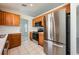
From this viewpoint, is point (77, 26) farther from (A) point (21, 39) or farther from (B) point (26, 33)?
(A) point (21, 39)

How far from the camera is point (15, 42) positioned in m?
1.68

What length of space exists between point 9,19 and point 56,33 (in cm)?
88

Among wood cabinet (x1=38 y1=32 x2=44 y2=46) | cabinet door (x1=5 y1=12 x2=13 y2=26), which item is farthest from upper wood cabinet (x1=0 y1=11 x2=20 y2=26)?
wood cabinet (x1=38 y1=32 x2=44 y2=46)

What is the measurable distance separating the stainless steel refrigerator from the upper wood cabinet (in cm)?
56

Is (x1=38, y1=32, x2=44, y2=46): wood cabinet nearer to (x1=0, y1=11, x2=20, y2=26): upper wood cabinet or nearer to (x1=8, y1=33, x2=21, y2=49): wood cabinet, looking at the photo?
(x1=8, y1=33, x2=21, y2=49): wood cabinet

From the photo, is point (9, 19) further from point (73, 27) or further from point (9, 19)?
point (73, 27)

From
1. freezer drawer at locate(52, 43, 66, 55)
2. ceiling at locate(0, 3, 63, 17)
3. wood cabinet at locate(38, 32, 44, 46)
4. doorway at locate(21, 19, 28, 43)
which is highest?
ceiling at locate(0, 3, 63, 17)

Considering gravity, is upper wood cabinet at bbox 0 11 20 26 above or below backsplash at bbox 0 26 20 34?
above

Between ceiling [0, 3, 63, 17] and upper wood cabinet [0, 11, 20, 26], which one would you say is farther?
upper wood cabinet [0, 11, 20, 26]

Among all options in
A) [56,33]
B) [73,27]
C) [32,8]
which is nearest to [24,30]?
[32,8]

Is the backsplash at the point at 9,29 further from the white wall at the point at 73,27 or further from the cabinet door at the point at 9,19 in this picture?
the white wall at the point at 73,27

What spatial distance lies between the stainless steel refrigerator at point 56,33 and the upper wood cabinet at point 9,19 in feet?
1.84

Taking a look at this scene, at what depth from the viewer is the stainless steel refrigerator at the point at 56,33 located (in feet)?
5.50

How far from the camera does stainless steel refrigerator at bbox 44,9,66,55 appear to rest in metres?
1.68
